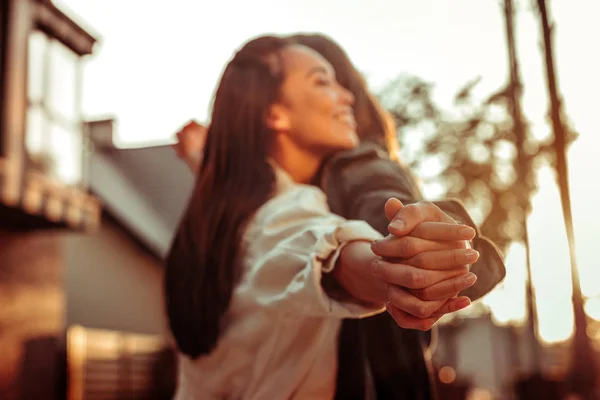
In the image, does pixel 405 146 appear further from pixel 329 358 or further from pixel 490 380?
pixel 490 380

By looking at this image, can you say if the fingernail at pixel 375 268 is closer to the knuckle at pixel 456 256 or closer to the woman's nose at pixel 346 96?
the knuckle at pixel 456 256

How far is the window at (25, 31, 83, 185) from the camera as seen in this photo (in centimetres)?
398

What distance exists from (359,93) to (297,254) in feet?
0.89

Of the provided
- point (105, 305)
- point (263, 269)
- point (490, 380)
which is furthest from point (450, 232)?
point (490, 380)

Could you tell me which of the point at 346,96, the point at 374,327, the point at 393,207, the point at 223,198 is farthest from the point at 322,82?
the point at 393,207

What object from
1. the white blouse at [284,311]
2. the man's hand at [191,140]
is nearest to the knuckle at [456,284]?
the white blouse at [284,311]

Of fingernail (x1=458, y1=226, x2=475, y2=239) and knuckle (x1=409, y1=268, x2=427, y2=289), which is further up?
fingernail (x1=458, y1=226, x2=475, y2=239)

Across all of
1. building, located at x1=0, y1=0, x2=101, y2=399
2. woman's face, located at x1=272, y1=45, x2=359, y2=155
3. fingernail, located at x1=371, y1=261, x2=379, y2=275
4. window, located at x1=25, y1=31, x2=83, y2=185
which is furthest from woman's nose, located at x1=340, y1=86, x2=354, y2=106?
window, located at x1=25, y1=31, x2=83, y2=185

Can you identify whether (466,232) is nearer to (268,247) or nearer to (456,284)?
(456,284)

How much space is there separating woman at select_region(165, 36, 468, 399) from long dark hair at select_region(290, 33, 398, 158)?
0.02 metres

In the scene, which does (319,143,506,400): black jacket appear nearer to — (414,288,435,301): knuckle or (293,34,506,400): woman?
(293,34,506,400): woman

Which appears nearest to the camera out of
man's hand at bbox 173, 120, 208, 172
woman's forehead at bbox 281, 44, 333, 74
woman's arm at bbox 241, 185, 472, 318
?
woman's arm at bbox 241, 185, 472, 318

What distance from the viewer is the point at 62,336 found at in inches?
173

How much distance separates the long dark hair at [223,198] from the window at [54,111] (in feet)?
10.5
